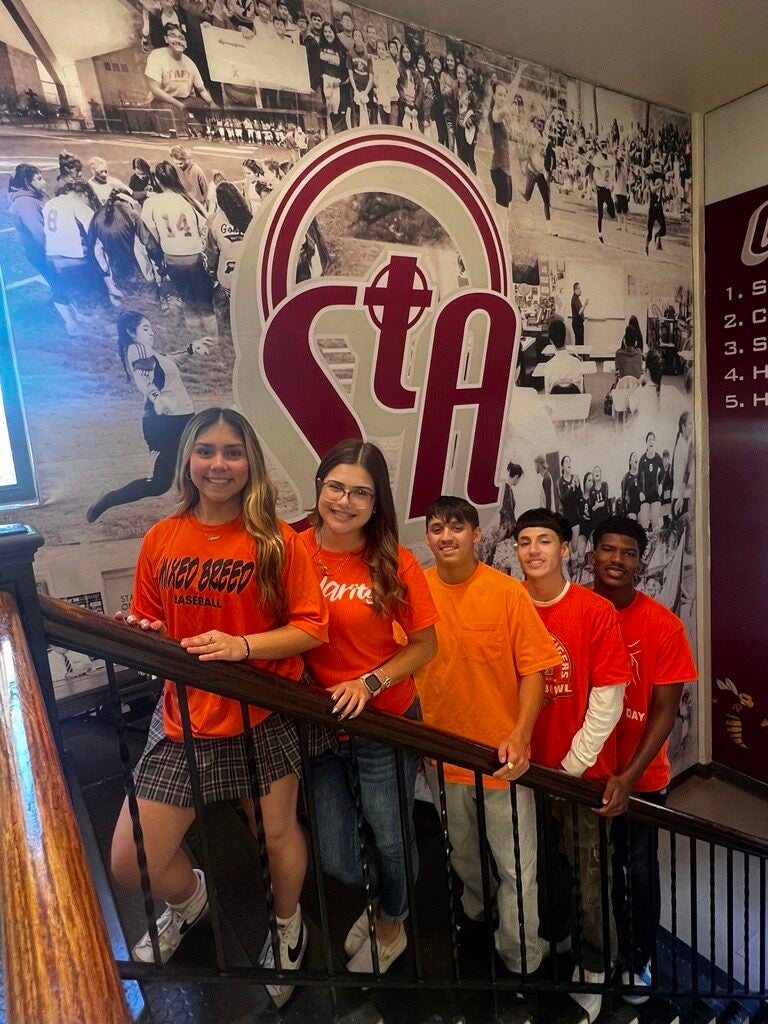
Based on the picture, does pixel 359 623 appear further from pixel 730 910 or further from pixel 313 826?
pixel 730 910

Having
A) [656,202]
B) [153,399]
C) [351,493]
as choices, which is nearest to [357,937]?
[351,493]

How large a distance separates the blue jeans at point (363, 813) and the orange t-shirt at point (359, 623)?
141mm

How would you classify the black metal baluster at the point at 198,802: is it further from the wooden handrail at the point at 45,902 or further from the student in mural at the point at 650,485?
the student in mural at the point at 650,485

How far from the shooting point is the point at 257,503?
1.42 m

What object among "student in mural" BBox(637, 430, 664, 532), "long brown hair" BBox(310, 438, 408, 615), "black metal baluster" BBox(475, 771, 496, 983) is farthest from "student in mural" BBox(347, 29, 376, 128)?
"black metal baluster" BBox(475, 771, 496, 983)

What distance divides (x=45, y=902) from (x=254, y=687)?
2.10ft

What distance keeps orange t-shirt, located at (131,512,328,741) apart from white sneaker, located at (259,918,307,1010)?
538 millimetres

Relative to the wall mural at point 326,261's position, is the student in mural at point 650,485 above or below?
below

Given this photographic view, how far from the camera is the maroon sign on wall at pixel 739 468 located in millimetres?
3736

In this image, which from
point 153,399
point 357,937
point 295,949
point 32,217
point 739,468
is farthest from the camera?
point 739,468

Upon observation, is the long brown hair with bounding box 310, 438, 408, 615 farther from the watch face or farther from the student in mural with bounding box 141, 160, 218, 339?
the student in mural with bounding box 141, 160, 218, 339

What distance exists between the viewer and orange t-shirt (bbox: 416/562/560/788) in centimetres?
181

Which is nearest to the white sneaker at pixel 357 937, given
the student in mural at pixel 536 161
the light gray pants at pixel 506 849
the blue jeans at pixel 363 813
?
the blue jeans at pixel 363 813

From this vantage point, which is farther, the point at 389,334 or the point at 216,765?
the point at 389,334
